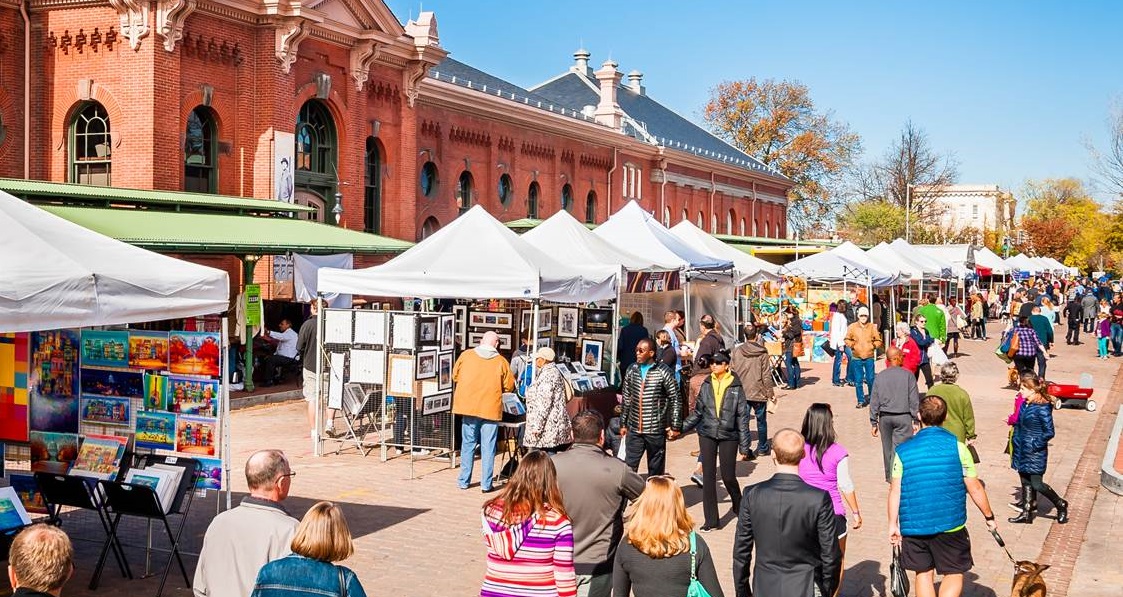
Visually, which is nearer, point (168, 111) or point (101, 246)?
point (101, 246)

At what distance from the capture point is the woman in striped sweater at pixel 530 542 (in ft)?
18.2

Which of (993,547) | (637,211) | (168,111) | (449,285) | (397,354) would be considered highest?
(168,111)

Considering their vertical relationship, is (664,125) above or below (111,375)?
above

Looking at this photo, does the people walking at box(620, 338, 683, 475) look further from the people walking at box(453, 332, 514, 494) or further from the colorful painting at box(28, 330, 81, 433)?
the colorful painting at box(28, 330, 81, 433)

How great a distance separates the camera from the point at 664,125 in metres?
57.2

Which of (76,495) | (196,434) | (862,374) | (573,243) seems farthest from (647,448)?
(862,374)

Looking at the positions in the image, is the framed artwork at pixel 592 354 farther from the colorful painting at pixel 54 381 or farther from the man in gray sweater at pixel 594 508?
the man in gray sweater at pixel 594 508

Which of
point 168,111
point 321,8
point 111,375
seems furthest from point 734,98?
point 111,375

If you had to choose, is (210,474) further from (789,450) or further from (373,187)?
(373,187)

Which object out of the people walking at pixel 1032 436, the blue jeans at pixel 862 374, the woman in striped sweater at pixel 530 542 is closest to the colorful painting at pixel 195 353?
the woman in striped sweater at pixel 530 542

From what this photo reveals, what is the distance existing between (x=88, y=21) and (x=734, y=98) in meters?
53.8

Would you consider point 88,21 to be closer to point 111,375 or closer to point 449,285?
point 449,285

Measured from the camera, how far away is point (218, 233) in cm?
1994

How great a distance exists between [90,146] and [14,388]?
16.2m
